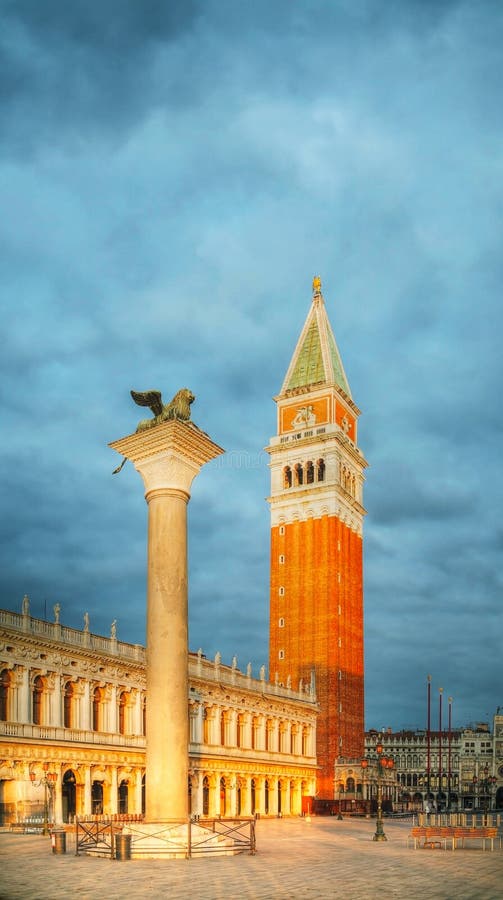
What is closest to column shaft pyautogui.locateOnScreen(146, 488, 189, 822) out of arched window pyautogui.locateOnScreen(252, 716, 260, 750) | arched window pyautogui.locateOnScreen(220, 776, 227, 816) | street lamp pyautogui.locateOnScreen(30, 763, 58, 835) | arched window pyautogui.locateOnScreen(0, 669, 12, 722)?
street lamp pyautogui.locateOnScreen(30, 763, 58, 835)

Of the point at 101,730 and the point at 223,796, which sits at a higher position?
the point at 101,730

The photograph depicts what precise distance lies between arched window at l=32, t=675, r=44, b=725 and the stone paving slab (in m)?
18.3

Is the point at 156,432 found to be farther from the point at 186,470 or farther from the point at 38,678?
the point at 38,678

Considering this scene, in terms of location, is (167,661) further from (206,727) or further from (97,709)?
(206,727)

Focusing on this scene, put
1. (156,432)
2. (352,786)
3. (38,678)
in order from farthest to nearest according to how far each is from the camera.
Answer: (352,786) < (38,678) < (156,432)

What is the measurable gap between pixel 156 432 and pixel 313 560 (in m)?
64.8

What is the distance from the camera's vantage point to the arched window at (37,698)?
47.3 metres

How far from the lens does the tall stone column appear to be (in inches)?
941

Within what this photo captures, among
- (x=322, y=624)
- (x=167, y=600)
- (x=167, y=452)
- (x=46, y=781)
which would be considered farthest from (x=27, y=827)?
(x=322, y=624)

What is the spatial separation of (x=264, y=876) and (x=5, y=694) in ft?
91.3

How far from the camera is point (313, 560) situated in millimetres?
88875

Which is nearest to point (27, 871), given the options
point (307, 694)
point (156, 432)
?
point (156, 432)

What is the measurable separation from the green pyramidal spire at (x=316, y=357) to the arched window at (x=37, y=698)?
52.6 meters

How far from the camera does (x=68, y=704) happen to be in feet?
164
